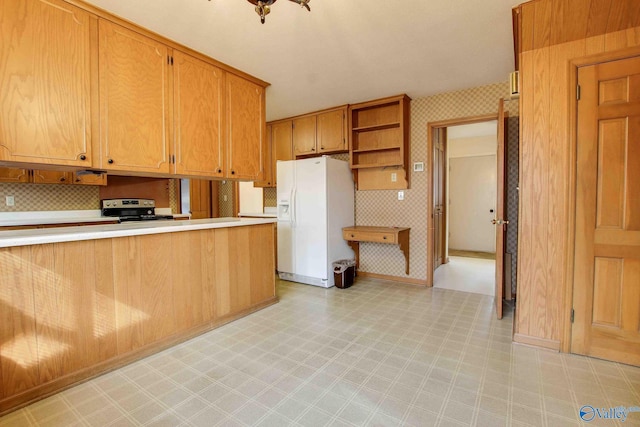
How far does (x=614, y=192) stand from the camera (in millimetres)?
1961

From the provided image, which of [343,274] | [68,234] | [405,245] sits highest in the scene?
[68,234]

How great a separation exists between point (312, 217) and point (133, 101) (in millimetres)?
2279

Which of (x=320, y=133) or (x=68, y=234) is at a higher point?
(x=320, y=133)

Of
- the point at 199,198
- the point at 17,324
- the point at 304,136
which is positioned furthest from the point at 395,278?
the point at 199,198

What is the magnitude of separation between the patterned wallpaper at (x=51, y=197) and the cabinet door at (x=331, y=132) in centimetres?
340

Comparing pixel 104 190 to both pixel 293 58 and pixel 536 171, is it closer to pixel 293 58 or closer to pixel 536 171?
pixel 293 58

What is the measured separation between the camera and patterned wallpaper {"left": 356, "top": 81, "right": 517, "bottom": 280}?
3.46 m

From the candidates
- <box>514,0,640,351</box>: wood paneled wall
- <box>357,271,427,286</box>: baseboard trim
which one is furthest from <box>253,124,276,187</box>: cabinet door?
<box>514,0,640,351</box>: wood paneled wall

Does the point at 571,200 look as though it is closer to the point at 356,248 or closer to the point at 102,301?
the point at 356,248

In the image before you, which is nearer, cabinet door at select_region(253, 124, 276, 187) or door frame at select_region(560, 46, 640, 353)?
door frame at select_region(560, 46, 640, 353)

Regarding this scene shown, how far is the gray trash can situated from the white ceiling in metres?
2.20

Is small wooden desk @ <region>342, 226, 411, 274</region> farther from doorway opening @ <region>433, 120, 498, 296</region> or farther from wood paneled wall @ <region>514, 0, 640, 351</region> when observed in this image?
doorway opening @ <region>433, 120, 498, 296</region>

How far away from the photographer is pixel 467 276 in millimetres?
4363

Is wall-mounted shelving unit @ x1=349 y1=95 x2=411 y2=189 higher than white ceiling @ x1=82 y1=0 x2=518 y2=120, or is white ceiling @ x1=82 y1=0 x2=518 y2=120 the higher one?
white ceiling @ x1=82 y1=0 x2=518 y2=120
